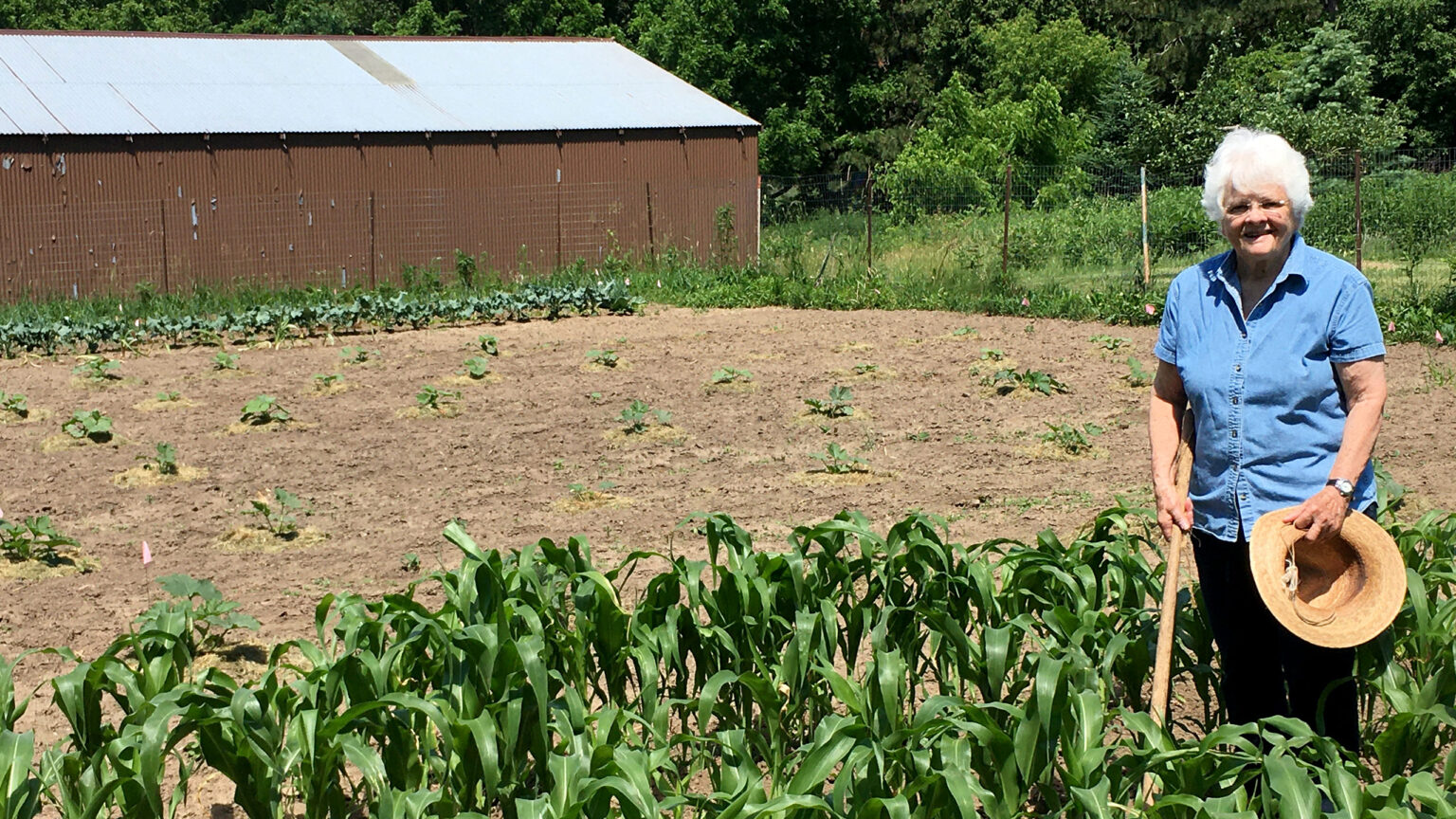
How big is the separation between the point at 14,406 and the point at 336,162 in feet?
32.7

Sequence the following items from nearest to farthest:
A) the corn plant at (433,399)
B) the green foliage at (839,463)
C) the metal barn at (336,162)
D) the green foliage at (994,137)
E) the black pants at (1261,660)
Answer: the black pants at (1261,660)
the green foliage at (839,463)
the corn plant at (433,399)
the metal barn at (336,162)
the green foliage at (994,137)

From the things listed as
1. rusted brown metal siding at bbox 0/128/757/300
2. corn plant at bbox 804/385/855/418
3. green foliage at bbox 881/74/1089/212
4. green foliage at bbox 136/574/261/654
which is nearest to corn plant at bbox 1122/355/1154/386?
corn plant at bbox 804/385/855/418

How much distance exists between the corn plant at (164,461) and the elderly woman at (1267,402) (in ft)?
20.5

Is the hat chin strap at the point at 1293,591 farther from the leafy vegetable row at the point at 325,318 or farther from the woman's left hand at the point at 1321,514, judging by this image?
the leafy vegetable row at the point at 325,318

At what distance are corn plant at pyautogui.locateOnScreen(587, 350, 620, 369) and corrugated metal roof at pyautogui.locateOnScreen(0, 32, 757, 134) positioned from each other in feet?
29.3

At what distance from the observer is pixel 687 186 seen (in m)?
21.3

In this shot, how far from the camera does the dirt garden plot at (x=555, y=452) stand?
6793 millimetres

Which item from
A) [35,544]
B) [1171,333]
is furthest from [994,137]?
[1171,333]

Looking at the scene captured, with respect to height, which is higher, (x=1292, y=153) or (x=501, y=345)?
(x=1292, y=153)

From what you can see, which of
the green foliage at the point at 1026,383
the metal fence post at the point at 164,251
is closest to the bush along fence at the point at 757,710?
the green foliage at the point at 1026,383

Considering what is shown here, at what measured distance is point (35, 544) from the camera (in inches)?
259

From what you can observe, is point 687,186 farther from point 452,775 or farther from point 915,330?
point 452,775

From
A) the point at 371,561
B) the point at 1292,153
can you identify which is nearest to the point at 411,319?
the point at 371,561

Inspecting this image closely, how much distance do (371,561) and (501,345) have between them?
24.3 ft
